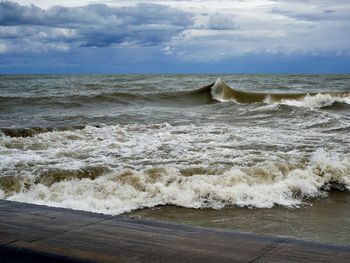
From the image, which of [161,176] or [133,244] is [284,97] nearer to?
[161,176]

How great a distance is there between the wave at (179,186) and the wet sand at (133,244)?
6.19 feet

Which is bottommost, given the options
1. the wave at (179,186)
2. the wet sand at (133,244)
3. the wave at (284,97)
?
the wave at (179,186)

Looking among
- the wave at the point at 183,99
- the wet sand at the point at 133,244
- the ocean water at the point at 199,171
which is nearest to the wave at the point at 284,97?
the wave at the point at 183,99

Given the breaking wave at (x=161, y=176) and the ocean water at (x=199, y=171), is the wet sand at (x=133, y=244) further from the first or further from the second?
the breaking wave at (x=161, y=176)

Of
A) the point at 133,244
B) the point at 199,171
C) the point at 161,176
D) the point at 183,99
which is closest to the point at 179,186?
the point at 161,176

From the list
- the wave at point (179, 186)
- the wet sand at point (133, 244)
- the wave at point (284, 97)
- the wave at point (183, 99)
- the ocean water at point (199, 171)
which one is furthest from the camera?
the wave at point (284, 97)

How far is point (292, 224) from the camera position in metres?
4.19

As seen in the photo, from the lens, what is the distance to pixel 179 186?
5.48 meters

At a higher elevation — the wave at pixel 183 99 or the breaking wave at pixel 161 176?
the wave at pixel 183 99

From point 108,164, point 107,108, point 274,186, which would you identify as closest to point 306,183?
point 274,186

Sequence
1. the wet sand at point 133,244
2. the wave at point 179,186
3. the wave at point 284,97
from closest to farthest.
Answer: the wet sand at point 133,244, the wave at point 179,186, the wave at point 284,97

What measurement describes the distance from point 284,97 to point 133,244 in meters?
20.1

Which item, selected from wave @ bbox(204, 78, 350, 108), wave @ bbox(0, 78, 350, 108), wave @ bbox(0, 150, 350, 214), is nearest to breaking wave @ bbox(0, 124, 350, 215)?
wave @ bbox(0, 150, 350, 214)

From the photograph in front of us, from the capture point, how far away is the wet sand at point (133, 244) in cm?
219
